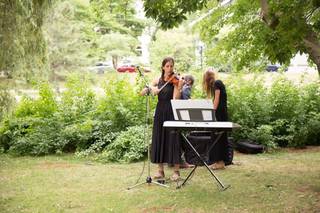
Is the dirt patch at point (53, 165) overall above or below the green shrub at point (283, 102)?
below

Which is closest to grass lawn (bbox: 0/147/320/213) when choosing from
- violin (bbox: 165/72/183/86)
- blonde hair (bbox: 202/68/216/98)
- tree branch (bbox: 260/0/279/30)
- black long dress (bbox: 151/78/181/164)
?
black long dress (bbox: 151/78/181/164)

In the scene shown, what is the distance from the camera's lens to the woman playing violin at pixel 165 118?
6469 mm

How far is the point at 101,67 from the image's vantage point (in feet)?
89.3

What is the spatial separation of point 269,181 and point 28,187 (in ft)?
12.1

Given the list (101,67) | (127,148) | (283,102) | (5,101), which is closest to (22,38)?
(5,101)

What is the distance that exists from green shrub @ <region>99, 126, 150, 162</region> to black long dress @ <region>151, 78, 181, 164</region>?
1853 mm

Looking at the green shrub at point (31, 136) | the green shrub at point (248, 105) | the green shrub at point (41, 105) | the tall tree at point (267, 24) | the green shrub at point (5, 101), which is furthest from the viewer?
the green shrub at point (41, 105)

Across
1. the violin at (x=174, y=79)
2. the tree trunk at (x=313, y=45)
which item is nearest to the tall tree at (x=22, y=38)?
the violin at (x=174, y=79)

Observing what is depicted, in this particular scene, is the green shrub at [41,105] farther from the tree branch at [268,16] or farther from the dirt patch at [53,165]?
the tree branch at [268,16]

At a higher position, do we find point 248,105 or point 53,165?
point 248,105

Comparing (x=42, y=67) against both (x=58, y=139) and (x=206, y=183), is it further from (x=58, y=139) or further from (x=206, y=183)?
(x=206, y=183)

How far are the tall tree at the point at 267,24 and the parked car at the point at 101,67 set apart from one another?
54.8 ft

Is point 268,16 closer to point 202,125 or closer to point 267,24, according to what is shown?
point 267,24

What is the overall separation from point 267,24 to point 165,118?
214 centimetres
